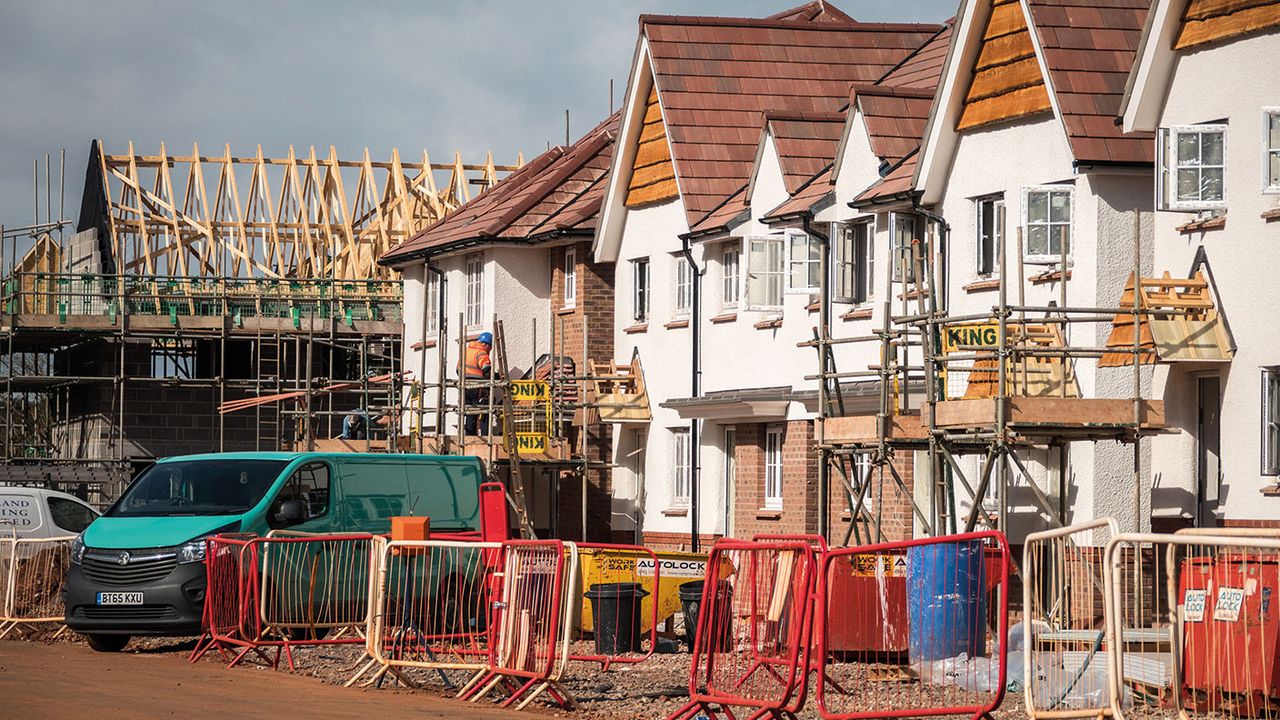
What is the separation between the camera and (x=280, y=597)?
1822 cm

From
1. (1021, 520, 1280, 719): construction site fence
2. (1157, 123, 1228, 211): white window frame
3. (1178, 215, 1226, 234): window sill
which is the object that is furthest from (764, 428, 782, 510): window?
(1021, 520, 1280, 719): construction site fence

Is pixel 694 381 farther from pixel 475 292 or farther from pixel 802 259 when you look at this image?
pixel 475 292

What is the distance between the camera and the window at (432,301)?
39000mm

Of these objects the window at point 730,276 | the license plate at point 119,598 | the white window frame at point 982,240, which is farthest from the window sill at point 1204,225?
the license plate at point 119,598

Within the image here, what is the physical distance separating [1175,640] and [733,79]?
22.1 m

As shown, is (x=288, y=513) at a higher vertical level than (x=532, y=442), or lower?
lower

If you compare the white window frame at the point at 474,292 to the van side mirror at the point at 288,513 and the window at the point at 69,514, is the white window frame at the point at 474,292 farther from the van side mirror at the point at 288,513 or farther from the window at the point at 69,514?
the van side mirror at the point at 288,513

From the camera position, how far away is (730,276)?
98.4ft

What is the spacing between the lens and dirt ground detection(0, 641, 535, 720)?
43.2ft

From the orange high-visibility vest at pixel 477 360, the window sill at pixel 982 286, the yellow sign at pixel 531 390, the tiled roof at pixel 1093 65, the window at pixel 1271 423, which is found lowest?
the window at pixel 1271 423

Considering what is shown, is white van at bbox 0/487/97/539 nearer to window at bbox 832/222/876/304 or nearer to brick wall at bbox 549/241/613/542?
brick wall at bbox 549/241/613/542

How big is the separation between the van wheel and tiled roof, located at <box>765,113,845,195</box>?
11.8m

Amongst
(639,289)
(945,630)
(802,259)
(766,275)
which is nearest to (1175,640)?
(945,630)

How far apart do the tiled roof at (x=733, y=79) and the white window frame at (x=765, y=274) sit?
3475 mm
